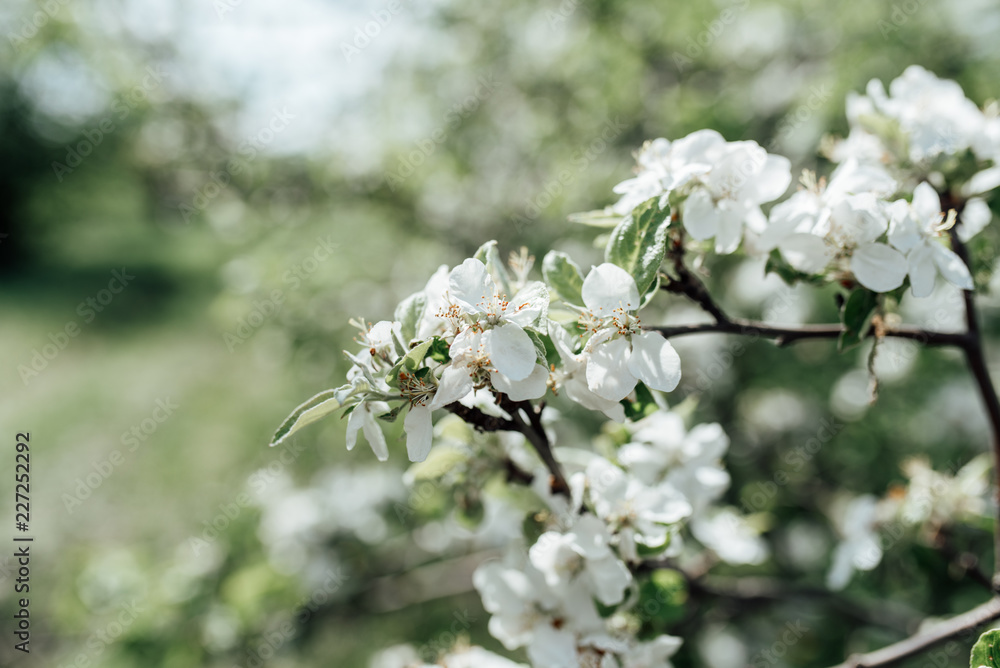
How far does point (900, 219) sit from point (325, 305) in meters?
2.60

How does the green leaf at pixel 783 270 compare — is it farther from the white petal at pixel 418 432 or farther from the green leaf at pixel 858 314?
the white petal at pixel 418 432

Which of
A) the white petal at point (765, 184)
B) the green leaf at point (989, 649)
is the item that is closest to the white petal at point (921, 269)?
the white petal at point (765, 184)

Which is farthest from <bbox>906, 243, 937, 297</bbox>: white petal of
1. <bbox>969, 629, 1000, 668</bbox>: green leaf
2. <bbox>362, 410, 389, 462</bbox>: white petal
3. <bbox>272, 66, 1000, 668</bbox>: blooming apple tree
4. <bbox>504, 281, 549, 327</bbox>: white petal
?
<bbox>362, 410, 389, 462</bbox>: white petal

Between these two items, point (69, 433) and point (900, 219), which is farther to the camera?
point (69, 433)

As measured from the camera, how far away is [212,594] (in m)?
2.42

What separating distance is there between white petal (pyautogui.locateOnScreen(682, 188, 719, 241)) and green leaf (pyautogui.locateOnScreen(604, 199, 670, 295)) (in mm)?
88

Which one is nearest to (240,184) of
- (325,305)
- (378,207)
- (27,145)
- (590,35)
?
(378,207)

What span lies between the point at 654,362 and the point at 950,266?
52 centimetres

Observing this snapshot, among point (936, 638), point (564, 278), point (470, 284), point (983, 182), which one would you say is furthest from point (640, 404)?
point (983, 182)

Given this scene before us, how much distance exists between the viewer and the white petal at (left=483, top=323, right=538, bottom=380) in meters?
0.82

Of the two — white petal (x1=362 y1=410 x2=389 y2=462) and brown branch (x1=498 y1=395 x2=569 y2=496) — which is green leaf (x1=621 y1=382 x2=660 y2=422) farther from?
white petal (x1=362 y1=410 x2=389 y2=462)

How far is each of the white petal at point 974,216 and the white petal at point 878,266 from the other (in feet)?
1.49

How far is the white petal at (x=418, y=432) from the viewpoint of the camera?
86cm

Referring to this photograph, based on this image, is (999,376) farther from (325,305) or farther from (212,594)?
(212,594)
